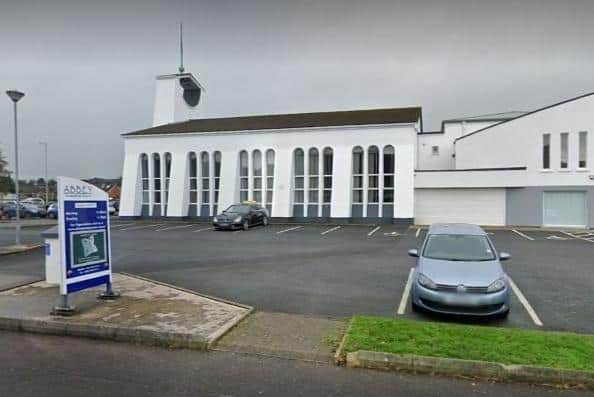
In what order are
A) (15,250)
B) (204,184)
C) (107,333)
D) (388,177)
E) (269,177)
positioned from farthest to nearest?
1. (204,184)
2. (269,177)
3. (388,177)
4. (15,250)
5. (107,333)

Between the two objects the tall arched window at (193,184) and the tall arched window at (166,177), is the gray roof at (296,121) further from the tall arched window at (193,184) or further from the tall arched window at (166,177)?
the tall arched window at (193,184)

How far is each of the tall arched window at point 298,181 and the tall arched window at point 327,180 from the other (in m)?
1.57

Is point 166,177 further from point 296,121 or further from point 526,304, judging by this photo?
point 526,304

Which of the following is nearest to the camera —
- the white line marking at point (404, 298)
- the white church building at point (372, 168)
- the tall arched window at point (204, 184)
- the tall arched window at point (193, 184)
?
the white line marking at point (404, 298)

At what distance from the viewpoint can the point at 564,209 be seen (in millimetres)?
22859

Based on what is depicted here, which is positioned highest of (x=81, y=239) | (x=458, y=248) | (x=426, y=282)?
(x=81, y=239)

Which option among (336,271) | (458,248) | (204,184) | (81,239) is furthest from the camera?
(204,184)

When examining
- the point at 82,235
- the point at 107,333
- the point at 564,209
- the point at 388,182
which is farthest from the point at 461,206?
the point at 107,333

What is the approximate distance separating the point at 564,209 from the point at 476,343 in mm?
22701

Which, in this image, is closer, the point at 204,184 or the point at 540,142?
the point at 540,142

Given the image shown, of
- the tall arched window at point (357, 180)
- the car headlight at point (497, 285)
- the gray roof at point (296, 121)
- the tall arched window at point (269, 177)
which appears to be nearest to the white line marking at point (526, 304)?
the car headlight at point (497, 285)

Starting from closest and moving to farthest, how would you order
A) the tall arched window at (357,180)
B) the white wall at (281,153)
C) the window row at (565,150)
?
the window row at (565,150)
the white wall at (281,153)
the tall arched window at (357,180)

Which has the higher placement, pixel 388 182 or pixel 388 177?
pixel 388 177

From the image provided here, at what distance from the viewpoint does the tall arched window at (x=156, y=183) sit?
3020 cm
